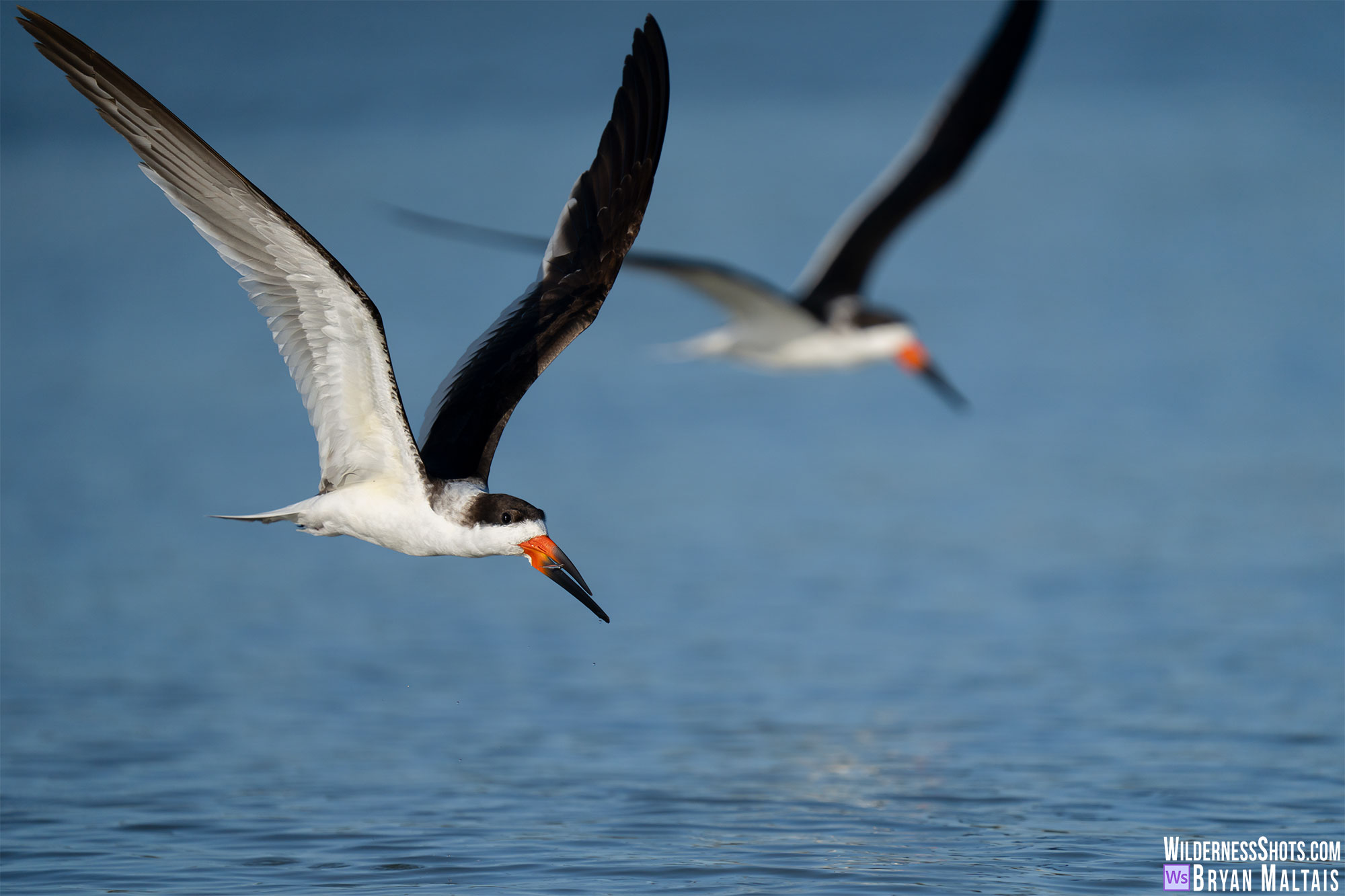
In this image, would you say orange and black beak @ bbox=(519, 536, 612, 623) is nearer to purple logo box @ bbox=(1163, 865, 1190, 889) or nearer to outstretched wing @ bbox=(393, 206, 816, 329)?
purple logo box @ bbox=(1163, 865, 1190, 889)

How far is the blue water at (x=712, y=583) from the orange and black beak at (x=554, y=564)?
0.93 m

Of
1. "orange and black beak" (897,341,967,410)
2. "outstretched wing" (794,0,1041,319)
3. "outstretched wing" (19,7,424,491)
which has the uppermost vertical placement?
"outstretched wing" (794,0,1041,319)

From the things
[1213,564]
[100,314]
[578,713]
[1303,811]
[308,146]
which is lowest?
[1303,811]

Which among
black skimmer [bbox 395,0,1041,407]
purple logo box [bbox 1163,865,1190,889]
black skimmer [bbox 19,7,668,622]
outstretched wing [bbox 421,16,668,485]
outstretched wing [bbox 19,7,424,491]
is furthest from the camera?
black skimmer [bbox 395,0,1041,407]

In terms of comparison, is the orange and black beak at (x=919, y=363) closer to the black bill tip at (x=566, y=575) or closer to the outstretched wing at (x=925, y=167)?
the outstretched wing at (x=925, y=167)

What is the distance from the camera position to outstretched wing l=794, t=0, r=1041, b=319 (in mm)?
11656

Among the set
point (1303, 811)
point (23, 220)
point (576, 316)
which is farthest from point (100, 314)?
point (1303, 811)

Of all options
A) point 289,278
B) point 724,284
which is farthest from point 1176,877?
point 724,284

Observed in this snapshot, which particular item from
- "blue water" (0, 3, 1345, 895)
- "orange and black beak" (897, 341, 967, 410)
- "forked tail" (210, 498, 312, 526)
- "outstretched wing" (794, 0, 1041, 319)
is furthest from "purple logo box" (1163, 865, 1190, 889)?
"orange and black beak" (897, 341, 967, 410)

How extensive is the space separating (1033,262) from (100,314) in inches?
462

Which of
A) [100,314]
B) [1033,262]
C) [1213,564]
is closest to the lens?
[1213,564]

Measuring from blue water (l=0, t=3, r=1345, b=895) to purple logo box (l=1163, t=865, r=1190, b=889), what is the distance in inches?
3.8

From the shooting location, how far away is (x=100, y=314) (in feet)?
63.9

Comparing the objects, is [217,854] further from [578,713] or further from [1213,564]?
[1213,564]
